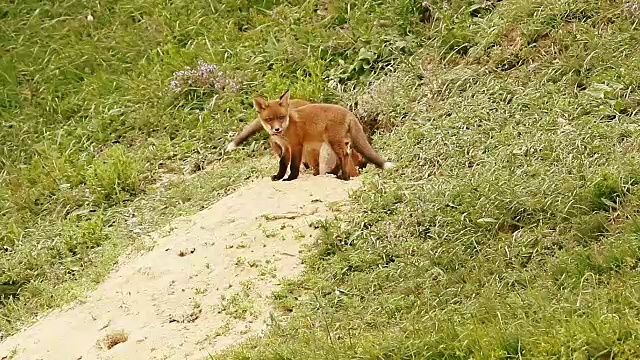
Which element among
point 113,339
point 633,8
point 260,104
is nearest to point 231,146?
point 260,104

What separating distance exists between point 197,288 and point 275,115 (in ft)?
6.10

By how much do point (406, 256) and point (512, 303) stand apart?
Result: 1285mm

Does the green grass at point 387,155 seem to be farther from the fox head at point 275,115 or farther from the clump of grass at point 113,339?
the clump of grass at point 113,339

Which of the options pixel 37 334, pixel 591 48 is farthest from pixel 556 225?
pixel 37 334

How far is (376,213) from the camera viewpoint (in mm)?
6410

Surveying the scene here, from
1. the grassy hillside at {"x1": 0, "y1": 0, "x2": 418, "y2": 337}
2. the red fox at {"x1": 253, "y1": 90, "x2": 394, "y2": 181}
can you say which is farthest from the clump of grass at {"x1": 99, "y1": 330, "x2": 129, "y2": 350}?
the red fox at {"x1": 253, "y1": 90, "x2": 394, "y2": 181}

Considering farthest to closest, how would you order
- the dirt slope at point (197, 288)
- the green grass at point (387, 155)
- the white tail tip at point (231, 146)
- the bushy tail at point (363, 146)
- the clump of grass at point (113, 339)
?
1. the white tail tip at point (231, 146)
2. the bushy tail at point (363, 146)
3. the clump of grass at point (113, 339)
4. the dirt slope at point (197, 288)
5. the green grass at point (387, 155)

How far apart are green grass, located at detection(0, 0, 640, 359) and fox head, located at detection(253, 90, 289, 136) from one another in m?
0.76

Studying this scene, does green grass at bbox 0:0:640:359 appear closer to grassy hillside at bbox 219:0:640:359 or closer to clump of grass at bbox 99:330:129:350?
grassy hillside at bbox 219:0:640:359

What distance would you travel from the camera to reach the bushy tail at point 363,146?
7406 millimetres

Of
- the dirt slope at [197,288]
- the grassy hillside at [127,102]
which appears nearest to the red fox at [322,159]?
the dirt slope at [197,288]

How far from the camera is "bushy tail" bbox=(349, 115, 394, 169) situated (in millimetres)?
7406

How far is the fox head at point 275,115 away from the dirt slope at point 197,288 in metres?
0.48

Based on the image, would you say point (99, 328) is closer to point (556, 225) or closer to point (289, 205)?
point (289, 205)
